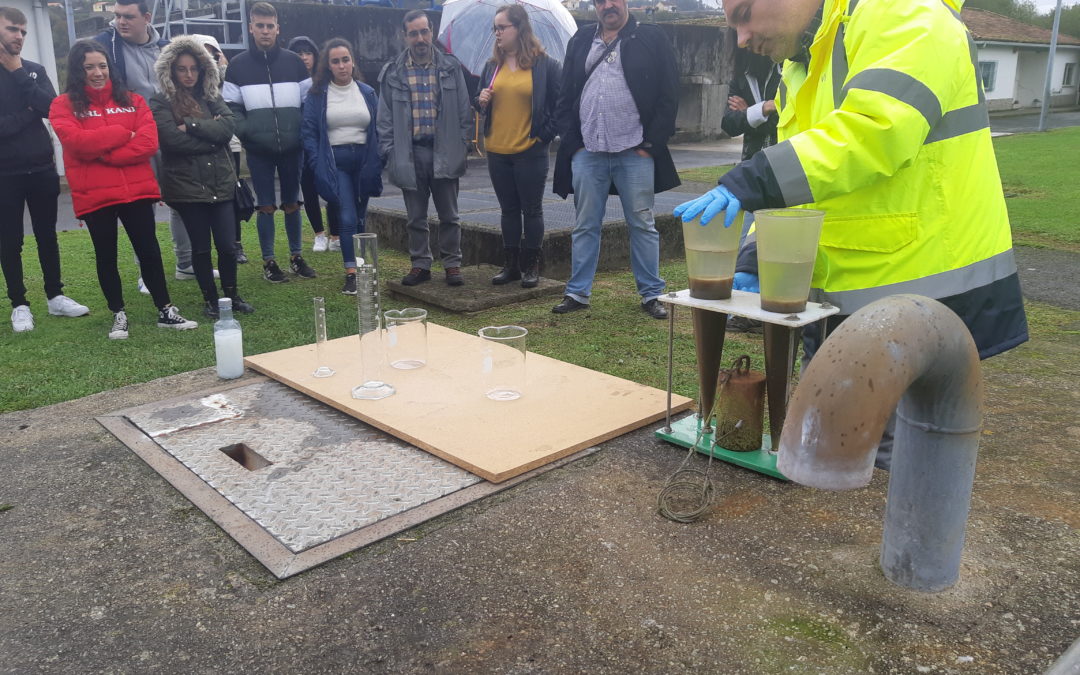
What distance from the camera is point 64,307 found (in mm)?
5816

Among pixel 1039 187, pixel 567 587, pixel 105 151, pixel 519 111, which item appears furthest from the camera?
pixel 1039 187

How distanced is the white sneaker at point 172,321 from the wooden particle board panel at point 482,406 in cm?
128

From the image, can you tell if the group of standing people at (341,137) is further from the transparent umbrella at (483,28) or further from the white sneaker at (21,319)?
the transparent umbrella at (483,28)

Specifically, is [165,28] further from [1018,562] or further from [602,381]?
[1018,562]

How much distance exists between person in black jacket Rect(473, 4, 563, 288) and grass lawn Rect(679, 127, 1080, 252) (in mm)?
4985

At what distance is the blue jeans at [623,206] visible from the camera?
18.1 ft

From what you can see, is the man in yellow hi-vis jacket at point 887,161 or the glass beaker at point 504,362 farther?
the glass beaker at point 504,362

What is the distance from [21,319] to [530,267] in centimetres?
335

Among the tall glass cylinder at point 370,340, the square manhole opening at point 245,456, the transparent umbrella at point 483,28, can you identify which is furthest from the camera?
the transparent umbrella at point 483,28

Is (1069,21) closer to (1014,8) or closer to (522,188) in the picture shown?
(1014,8)

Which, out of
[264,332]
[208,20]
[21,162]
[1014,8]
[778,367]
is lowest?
[264,332]

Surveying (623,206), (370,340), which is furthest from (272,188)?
(370,340)

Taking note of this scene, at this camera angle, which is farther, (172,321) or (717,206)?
(172,321)

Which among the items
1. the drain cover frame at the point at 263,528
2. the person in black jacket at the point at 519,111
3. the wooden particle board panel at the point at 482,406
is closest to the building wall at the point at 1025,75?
the person in black jacket at the point at 519,111
